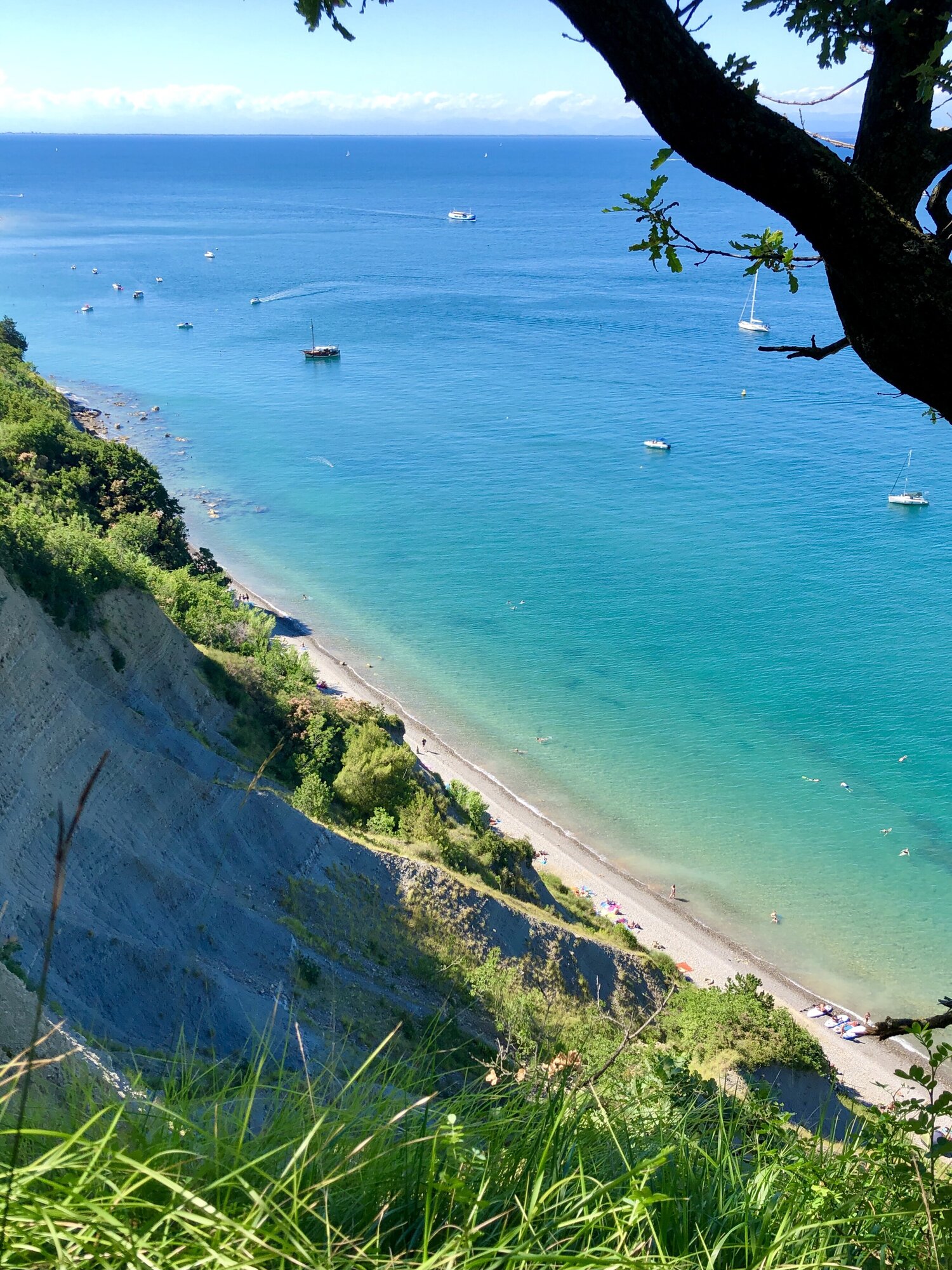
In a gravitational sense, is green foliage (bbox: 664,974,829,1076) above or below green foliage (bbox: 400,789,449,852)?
below

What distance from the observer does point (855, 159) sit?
4656 millimetres

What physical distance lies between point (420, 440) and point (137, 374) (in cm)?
3293

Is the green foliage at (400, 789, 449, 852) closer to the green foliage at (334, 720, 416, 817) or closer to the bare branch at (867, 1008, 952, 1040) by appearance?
the green foliage at (334, 720, 416, 817)

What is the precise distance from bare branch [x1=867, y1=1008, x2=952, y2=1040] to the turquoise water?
2889 cm

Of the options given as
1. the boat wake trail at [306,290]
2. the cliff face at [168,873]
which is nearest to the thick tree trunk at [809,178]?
the cliff face at [168,873]

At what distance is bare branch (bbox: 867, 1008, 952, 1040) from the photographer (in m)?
4.86

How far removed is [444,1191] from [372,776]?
26.3 meters

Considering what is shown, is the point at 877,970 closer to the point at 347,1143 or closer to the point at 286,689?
the point at 286,689

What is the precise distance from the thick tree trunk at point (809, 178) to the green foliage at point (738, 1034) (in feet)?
71.6

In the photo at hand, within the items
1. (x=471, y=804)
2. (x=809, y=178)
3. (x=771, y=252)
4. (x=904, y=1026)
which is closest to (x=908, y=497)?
(x=471, y=804)

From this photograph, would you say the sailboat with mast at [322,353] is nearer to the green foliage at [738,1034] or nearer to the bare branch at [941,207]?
the green foliage at [738,1034]

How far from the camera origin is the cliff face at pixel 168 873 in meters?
14.4

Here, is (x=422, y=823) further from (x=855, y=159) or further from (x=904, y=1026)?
(x=855, y=159)

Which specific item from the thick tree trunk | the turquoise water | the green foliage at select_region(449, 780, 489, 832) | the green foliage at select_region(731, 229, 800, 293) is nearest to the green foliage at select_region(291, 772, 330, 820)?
the green foliage at select_region(449, 780, 489, 832)
